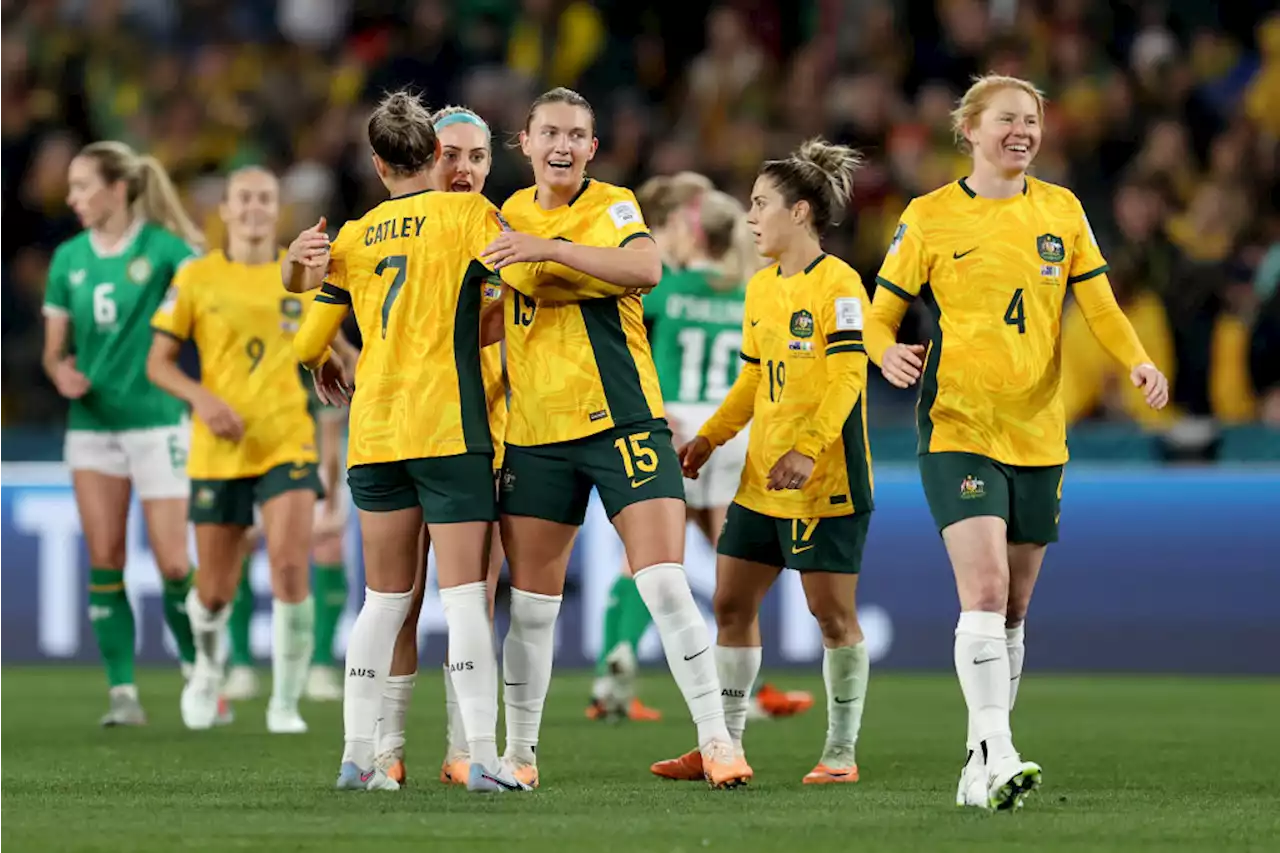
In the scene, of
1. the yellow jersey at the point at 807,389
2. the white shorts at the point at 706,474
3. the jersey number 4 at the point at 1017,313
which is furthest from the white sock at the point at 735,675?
the white shorts at the point at 706,474

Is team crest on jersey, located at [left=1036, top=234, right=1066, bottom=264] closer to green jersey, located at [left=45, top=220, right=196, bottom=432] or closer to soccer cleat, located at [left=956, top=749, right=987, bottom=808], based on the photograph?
soccer cleat, located at [left=956, top=749, right=987, bottom=808]

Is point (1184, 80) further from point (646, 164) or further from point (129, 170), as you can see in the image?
point (129, 170)

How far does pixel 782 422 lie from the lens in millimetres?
7926

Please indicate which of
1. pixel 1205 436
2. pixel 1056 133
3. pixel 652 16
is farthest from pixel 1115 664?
pixel 652 16

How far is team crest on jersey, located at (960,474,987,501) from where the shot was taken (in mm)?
6922

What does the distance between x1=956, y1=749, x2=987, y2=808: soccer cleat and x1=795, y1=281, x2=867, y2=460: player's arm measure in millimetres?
1256

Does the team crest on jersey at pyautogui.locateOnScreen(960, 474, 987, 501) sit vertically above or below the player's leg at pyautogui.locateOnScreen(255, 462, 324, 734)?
above

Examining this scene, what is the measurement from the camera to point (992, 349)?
23.1ft

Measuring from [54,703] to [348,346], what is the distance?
138 inches

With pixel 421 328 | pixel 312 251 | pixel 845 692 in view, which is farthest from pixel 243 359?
pixel 845 692

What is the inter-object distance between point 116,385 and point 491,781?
4.15 m

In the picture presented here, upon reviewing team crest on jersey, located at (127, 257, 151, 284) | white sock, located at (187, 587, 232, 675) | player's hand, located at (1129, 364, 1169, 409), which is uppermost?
team crest on jersey, located at (127, 257, 151, 284)

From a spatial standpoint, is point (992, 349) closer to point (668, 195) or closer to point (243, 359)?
point (668, 195)

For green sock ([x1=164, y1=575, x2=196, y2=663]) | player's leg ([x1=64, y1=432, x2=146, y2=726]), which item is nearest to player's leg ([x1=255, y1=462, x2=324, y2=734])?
green sock ([x1=164, y1=575, x2=196, y2=663])
